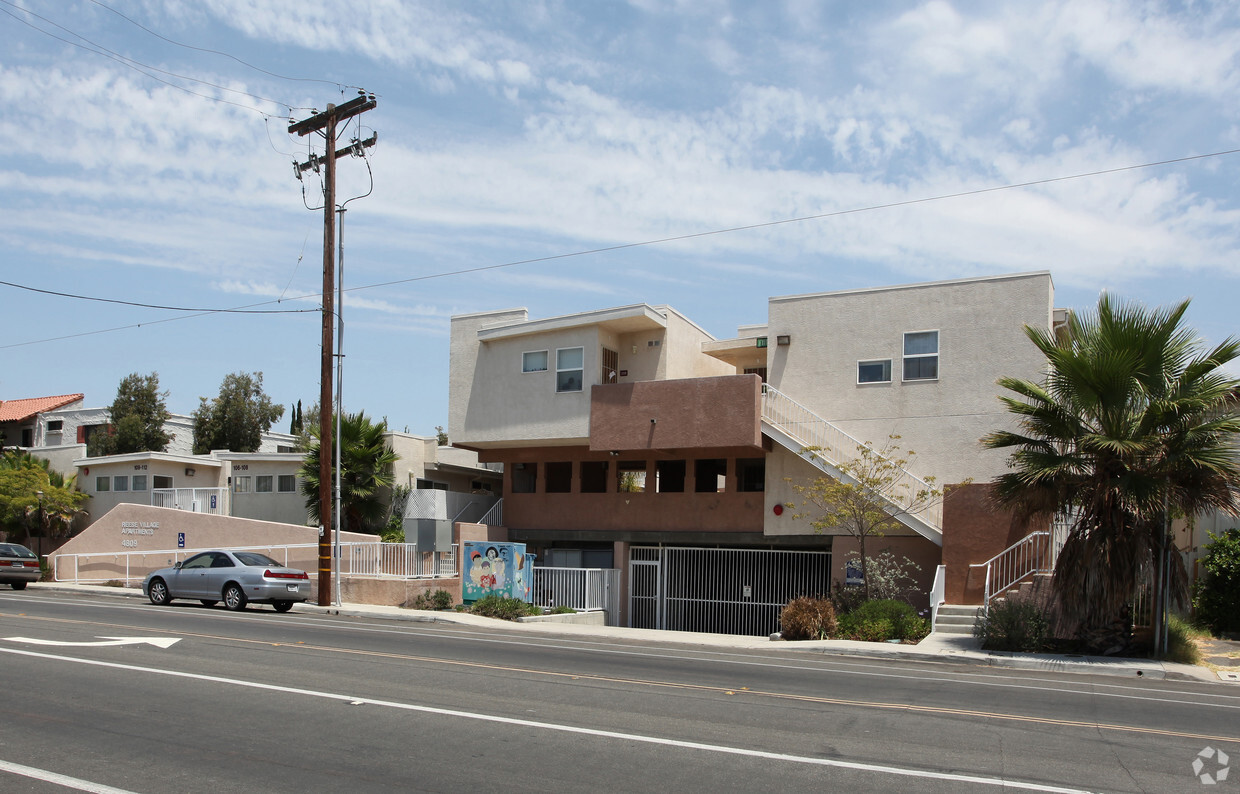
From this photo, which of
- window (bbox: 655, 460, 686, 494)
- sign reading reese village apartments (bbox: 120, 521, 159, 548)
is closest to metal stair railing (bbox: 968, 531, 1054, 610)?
window (bbox: 655, 460, 686, 494)

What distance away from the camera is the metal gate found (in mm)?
26234

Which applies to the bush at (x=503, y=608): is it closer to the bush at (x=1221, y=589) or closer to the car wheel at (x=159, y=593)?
the car wheel at (x=159, y=593)

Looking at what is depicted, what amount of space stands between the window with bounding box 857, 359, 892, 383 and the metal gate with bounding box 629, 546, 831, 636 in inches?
178

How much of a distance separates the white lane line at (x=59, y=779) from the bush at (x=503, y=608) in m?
16.5

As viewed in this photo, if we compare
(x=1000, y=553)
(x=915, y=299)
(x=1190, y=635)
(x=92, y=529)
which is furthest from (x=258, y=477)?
(x=1190, y=635)

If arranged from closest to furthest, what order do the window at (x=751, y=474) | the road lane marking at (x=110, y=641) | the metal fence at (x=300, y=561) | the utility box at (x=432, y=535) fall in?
the road lane marking at (x=110, y=641), the metal fence at (x=300, y=561), the utility box at (x=432, y=535), the window at (x=751, y=474)

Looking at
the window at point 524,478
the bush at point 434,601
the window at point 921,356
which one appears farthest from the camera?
the window at point 524,478

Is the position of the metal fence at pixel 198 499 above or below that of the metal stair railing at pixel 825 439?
below

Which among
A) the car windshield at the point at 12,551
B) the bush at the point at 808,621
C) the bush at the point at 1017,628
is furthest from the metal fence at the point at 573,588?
the car windshield at the point at 12,551

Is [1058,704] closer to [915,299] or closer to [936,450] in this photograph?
[936,450]

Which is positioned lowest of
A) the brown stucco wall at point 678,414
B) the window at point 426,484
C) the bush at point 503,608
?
the bush at point 503,608

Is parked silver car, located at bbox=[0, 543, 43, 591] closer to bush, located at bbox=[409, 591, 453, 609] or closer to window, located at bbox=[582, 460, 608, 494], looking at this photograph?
bush, located at bbox=[409, 591, 453, 609]

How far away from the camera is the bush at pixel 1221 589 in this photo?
19.7 metres

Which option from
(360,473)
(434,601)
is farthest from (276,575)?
(360,473)
